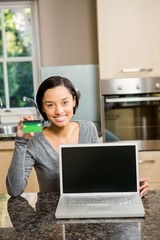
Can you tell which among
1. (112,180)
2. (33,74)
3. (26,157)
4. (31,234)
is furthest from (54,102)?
(33,74)

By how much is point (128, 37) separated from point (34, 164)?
1.59 meters

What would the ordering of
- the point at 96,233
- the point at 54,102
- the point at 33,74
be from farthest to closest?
the point at 33,74, the point at 54,102, the point at 96,233

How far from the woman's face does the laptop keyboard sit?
29 centimetres

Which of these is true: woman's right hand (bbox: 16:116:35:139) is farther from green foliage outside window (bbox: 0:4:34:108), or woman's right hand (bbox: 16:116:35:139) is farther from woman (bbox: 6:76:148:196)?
green foliage outside window (bbox: 0:4:34:108)

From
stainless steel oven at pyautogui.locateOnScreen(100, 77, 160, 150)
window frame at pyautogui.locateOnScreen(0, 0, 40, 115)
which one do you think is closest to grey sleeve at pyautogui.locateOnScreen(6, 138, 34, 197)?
stainless steel oven at pyautogui.locateOnScreen(100, 77, 160, 150)

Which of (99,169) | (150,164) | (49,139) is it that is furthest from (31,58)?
(99,169)

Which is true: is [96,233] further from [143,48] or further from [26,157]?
[143,48]

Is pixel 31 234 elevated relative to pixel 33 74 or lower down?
Result: lower down

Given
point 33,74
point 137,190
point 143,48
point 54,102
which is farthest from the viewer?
point 33,74

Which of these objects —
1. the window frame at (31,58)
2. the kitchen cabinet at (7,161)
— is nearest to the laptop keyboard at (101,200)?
the kitchen cabinet at (7,161)

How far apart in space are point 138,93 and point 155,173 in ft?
2.06

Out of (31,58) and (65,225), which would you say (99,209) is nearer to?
(65,225)

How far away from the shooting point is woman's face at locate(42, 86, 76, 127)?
1.21 metres

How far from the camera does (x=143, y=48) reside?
2588 millimetres
